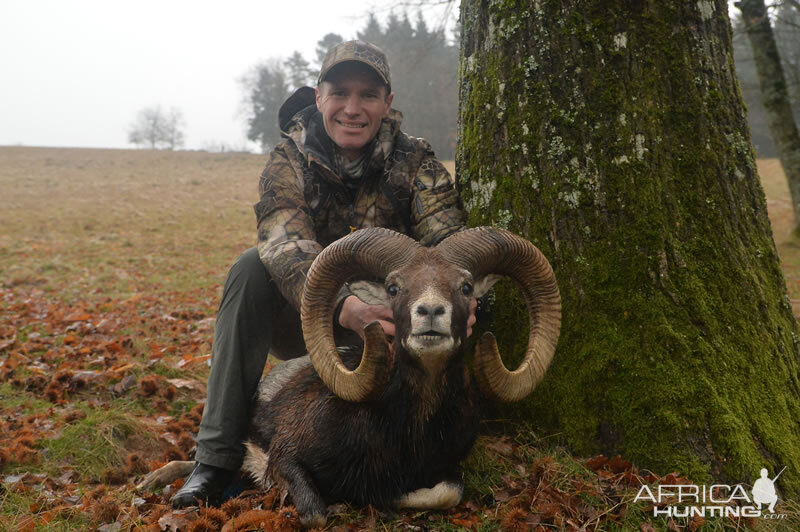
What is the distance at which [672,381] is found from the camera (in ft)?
10.2

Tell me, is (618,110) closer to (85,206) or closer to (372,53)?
(372,53)

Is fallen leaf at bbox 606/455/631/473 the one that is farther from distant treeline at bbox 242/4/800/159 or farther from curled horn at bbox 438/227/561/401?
distant treeline at bbox 242/4/800/159

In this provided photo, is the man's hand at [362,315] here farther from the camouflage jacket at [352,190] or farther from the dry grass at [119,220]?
the dry grass at [119,220]

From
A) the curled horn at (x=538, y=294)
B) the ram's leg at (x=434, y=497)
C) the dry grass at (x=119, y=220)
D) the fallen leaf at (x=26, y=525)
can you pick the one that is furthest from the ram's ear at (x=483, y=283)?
the dry grass at (x=119, y=220)

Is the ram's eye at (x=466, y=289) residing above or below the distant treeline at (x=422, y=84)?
below

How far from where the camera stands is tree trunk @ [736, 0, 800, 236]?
39.9 ft

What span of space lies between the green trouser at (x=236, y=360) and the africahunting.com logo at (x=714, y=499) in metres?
2.66

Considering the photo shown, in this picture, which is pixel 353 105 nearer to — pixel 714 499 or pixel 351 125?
pixel 351 125

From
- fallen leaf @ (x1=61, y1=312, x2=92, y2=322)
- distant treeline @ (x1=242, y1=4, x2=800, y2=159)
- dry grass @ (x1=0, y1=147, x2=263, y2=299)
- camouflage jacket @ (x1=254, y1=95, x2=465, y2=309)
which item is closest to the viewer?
camouflage jacket @ (x1=254, y1=95, x2=465, y2=309)

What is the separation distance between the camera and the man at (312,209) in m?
3.83

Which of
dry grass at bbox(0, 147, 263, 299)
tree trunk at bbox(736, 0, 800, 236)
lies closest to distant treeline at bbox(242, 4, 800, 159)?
dry grass at bbox(0, 147, 263, 299)

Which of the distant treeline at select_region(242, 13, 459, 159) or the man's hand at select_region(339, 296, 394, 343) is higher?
the distant treeline at select_region(242, 13, 459, 159)

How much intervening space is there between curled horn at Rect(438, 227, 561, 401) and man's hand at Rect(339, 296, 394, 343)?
0.54 meters

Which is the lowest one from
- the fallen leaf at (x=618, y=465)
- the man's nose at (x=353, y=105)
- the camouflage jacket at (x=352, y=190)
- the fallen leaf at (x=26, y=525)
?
the fallen leaf at (x=26, y=525)
